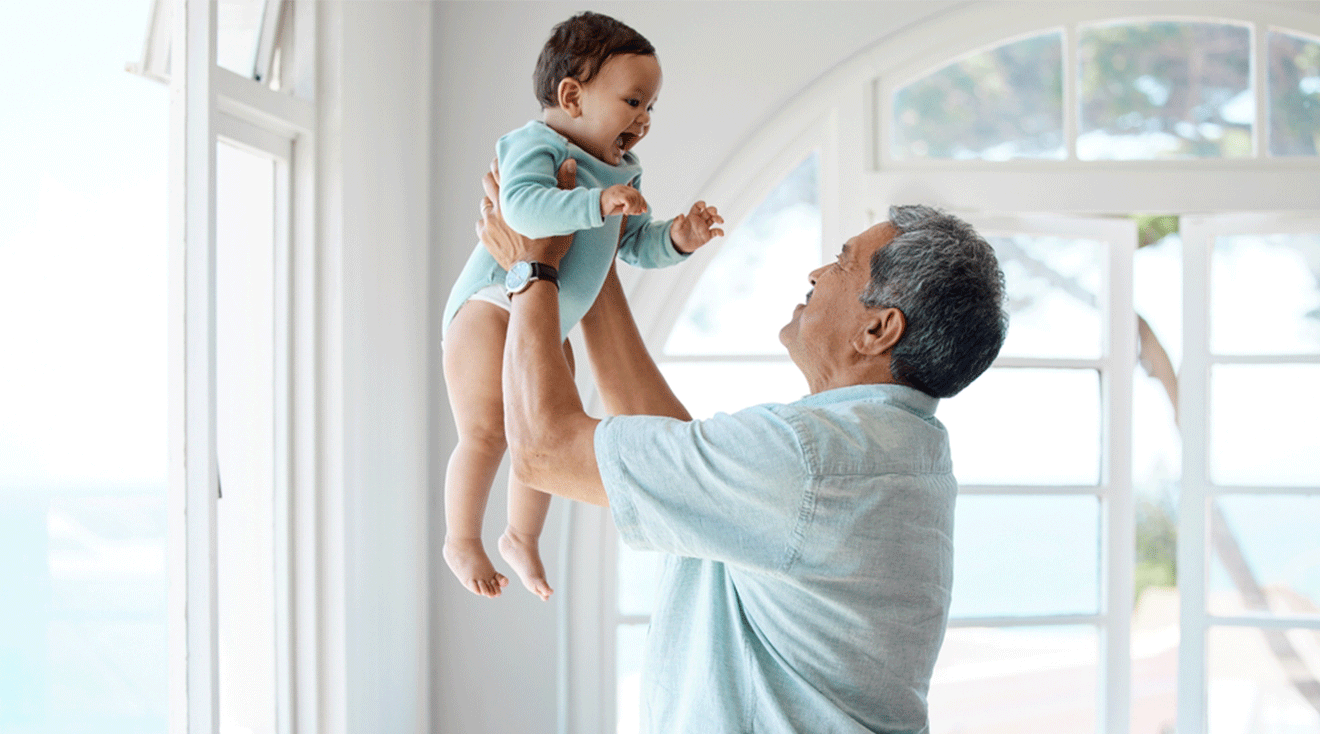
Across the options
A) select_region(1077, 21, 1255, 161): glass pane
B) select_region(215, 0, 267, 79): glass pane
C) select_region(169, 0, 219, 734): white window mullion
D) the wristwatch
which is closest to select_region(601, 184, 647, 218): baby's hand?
the wristwatch

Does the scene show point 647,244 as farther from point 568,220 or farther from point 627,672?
point 627,672

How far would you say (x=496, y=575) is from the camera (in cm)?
148

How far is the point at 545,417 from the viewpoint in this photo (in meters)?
1.19

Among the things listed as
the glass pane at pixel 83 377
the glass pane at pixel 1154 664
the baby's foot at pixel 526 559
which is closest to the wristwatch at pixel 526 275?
the baby's foot at pixel 526 559

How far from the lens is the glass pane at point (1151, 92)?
2871 millimetres

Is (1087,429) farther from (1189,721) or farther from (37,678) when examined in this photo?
(37,678)

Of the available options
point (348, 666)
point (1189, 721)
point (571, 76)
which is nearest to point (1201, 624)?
point (1189, 721)

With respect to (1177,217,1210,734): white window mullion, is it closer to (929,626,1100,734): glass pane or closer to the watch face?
(929,626,1100,734): glass pane

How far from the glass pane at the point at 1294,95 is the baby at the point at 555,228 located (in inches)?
86.2

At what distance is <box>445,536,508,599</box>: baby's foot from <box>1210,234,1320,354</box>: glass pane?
2.32 metres

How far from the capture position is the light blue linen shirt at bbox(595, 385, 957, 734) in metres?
1.15

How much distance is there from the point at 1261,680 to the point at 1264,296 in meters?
1.09

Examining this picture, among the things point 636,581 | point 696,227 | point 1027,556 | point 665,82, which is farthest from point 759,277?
point 696,227

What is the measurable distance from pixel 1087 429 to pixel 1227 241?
0.65 metres
